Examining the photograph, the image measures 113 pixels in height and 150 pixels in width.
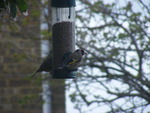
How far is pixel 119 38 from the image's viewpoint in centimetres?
579

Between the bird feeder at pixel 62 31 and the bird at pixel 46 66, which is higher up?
the bird feeder at pixel 62 31

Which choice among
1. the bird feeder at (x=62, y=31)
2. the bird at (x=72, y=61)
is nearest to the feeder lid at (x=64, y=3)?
the bird feeder at (x=62, y=31)

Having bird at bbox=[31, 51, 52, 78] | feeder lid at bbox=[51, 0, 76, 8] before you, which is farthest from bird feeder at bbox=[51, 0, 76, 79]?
bird at bbox=[31, 51, 52, 78]

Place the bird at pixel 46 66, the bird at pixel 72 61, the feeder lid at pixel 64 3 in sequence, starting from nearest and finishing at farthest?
the bird at pixel 72 61
the feeder lid at pixel 64 3
the bird at pixel 46 66

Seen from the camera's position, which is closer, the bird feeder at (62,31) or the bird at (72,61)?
the bird at (72,61)

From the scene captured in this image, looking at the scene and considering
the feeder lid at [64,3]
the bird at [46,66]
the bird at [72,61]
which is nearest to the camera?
the bird at [72,61]

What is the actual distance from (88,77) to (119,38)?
29.3 inches

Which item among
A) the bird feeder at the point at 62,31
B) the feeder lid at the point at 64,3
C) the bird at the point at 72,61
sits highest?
the feeder lid at the point at 64,3

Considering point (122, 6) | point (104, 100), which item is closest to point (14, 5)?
point (104, 100)

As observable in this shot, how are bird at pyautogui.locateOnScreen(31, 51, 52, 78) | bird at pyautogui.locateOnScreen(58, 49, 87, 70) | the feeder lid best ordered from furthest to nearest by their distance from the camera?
bird at pyautogui.locateOnScreen(31, 51, 52, 78) < the feeder lid < bird at pyautogui.locateOnScreen(58, 49, 87, 70)

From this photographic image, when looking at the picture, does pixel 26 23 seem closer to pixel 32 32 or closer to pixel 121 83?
pixel 32 32

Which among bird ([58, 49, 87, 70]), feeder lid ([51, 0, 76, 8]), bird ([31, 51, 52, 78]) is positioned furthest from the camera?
bird ([31, 51, 52, 78])

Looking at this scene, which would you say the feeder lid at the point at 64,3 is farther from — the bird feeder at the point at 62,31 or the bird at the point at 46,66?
the bird at the point at 46,66

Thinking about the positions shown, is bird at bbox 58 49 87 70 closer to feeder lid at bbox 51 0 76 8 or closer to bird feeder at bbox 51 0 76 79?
bird feeder at bbox 51 0 76 79
